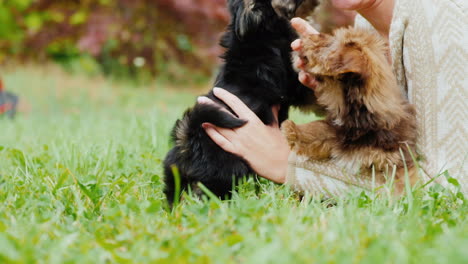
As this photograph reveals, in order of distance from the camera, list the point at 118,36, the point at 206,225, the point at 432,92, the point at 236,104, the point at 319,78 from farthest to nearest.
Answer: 1. the point at 118,36
2. the point at 236,104
3. the point at 432,92
4. the point at 319,78
5. the point at 206,225

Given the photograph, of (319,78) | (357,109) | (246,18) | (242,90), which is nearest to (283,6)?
(246,18)

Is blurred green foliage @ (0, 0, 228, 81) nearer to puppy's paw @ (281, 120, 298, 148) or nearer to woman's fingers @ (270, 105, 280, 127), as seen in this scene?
woman's fingers @ (270, 105, 280, 127)

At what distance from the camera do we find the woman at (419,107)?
1.94 meters

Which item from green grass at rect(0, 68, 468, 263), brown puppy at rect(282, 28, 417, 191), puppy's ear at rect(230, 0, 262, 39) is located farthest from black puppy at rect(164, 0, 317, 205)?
brown puppy at rect(282, 28, 417, 191)

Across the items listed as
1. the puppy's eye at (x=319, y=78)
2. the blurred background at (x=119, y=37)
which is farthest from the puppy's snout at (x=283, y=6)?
the blurred background at (x=119, y=37)

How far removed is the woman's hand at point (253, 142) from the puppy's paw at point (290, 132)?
11cm

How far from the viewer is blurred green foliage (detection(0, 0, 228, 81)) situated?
386 inches

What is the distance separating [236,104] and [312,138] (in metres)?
0.40

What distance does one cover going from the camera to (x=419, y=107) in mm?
2105

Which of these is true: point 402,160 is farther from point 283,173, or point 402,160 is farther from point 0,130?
point 0,130

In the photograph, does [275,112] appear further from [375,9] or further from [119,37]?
[119,37]

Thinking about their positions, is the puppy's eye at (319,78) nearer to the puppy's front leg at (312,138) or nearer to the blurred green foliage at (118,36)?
the puppy's front leg at (312,138)

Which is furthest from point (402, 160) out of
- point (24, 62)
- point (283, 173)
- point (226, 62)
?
point (24, 62)

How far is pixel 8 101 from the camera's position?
6.98 metres
